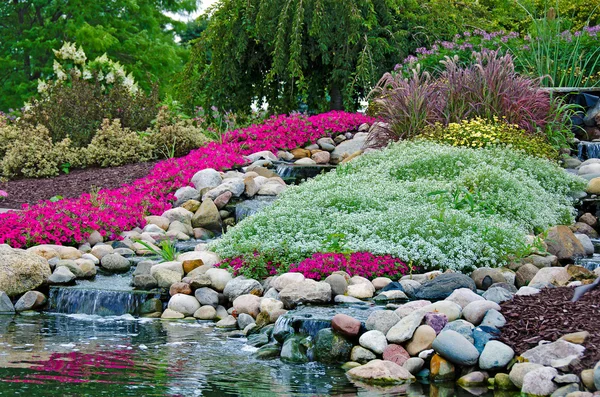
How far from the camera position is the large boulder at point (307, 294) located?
645cm

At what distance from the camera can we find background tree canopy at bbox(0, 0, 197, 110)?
22.7 meters

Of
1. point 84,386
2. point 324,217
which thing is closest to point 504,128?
point 324,217

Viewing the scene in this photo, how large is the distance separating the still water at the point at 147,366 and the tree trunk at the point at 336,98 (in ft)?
33.6

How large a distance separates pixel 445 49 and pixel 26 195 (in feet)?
25.8

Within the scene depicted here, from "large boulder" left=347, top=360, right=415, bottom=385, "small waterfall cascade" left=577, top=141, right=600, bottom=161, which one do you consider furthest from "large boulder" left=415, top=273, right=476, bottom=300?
"small waterfall cascade" left=577, top=141, right=600, bottom=161

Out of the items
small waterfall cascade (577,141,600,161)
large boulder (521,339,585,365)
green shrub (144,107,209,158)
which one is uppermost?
green shrub (144,107,209,158)

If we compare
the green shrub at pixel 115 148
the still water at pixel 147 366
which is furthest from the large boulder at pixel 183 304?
the green shrub at pixel 115 148

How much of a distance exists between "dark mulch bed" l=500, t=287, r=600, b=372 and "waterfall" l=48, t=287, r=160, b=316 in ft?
10.7

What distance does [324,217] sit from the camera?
8.12 m

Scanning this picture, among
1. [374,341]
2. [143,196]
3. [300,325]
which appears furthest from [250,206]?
[374,341]

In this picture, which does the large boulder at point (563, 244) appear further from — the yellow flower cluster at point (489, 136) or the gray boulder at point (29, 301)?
the gray boulder at point (29, 301)

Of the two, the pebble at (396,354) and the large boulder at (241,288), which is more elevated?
the large boulder at (241,288)

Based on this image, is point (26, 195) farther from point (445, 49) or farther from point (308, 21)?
point (445, 49)

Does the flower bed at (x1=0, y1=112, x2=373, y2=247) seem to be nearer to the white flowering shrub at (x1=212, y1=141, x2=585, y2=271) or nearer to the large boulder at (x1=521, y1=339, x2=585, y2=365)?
the white flowering shrub at (x1=212, y1=141, x2=585, y2=271)
